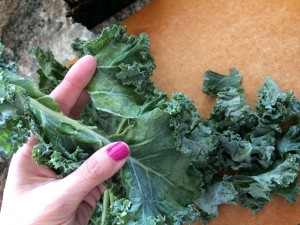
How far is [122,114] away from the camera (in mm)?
1174

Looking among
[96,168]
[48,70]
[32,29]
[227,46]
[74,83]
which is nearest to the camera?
[96,168]

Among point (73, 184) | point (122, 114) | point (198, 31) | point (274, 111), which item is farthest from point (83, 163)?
point (198, 31)

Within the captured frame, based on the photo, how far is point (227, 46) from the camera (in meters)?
1.49

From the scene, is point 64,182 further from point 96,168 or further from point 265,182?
point 265,182

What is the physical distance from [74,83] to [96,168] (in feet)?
1.15

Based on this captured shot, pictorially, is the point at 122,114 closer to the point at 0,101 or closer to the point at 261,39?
the point at 0,101

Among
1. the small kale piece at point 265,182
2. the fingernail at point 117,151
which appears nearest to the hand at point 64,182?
the fingernail at point 117,151

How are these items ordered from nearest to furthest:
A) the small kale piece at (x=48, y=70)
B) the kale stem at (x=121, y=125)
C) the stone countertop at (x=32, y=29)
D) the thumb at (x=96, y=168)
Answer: the thumb at (x=96, y=168) → the kale stem at (x=121, y=125) → the small kale piece at (x=48, y=70) → the stone countertop at (x=32, y=29)

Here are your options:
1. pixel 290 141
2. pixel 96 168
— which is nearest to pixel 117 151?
pixel 96 168

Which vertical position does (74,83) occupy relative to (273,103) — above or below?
above

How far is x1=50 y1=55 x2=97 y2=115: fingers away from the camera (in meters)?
1.23

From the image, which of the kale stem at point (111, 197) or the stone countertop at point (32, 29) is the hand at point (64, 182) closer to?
the kale stem at point (111, 197)

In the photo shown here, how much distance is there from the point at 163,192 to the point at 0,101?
49 centimetres

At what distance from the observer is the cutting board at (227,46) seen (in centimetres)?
142
